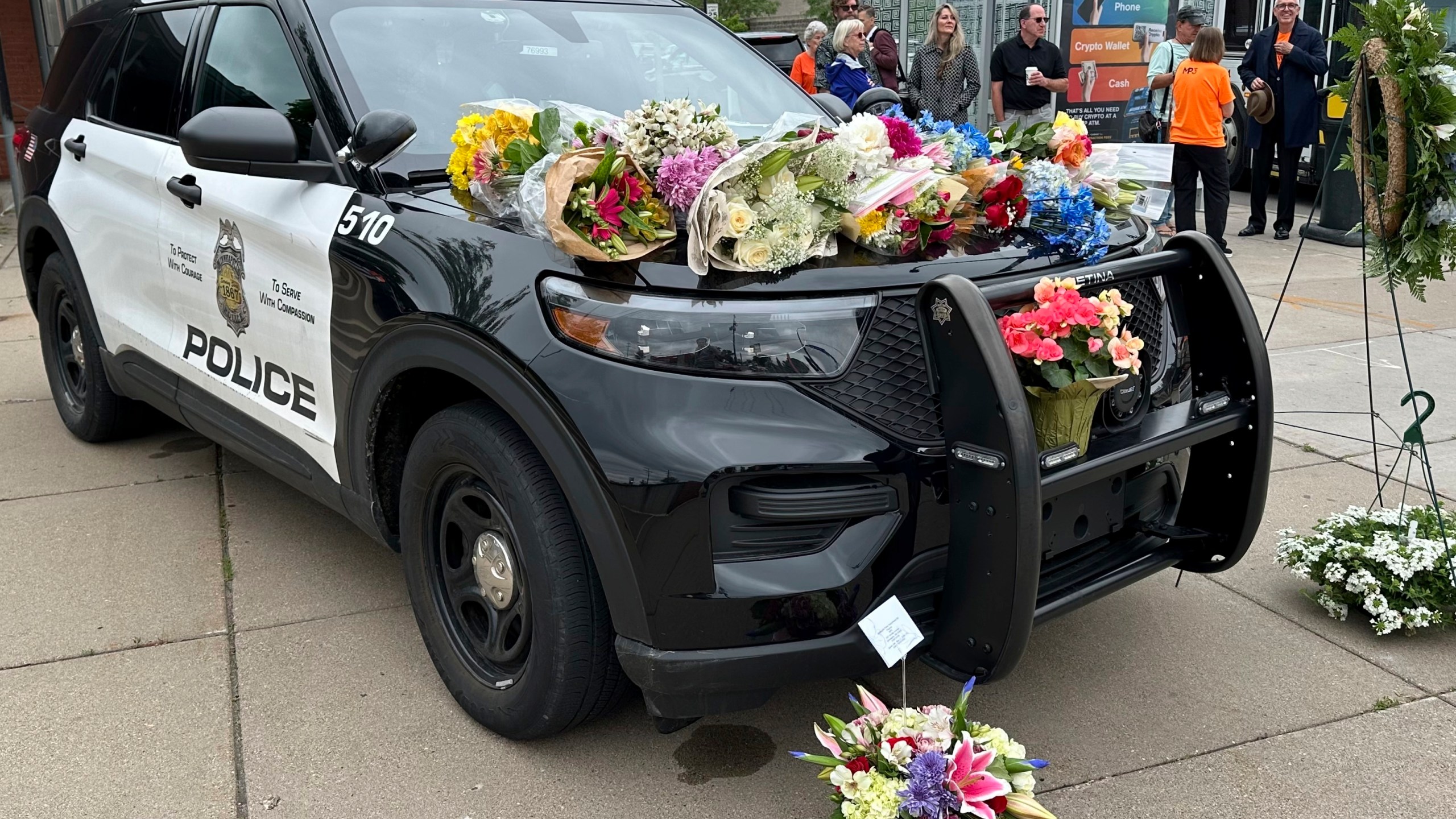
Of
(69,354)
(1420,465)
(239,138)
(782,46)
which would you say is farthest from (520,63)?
(782,46)

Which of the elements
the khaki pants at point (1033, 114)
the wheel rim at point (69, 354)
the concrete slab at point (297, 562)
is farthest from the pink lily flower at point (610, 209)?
the khaki pants at point (1033, 114)

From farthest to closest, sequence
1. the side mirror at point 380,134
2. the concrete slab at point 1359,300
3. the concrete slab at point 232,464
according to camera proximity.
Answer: the concrete slab at point 1359,300 < the concrete slab at point 232,464 < the side mirror at point 380,134

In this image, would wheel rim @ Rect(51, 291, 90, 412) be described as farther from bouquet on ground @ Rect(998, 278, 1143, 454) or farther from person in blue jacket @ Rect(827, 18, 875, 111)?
person in blue jacket @ Rect(827, 18, 875, 111)

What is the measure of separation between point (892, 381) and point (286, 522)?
9.35 feet

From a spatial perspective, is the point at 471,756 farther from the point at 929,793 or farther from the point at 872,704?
the point at 929,793

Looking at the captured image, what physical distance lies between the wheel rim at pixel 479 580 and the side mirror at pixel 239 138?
0.97m

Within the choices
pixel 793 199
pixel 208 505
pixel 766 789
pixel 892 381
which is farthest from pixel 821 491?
pixel 208 505

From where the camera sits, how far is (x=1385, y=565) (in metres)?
3.64

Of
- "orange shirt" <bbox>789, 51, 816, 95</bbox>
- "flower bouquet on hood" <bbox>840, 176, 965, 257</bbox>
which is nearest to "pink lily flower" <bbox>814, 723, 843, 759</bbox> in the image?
"flower bouquet on hood" <bbox>840, 176, 965, 257</bbox>

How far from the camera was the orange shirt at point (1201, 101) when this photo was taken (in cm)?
974

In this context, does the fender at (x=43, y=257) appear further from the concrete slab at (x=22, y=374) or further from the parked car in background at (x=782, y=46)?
the parked car in background at (x=782, y=46)

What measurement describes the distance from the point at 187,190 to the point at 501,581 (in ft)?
6.01

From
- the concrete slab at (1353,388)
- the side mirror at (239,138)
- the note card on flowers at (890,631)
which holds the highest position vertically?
the side mirror at (239,138)

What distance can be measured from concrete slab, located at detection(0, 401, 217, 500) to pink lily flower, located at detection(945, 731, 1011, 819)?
12.1ft
